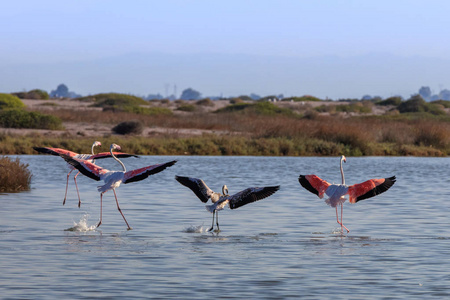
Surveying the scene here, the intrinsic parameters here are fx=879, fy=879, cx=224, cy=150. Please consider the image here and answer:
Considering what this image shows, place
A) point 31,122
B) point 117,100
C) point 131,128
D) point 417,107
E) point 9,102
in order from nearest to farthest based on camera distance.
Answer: point 131,128 < point 31,122 < point 9,102 < point 417,107 < point 117,100

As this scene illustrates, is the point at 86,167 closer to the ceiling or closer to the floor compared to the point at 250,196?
closer to the ceiling

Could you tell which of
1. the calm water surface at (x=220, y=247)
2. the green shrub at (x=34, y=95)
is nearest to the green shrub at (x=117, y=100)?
the green shrub at (x=34, y=95)

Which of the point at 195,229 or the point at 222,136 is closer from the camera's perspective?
the point at 195,229

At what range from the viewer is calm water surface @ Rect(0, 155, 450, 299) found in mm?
8977

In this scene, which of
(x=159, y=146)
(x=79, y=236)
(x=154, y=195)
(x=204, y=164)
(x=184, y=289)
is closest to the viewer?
(x=184, y=289)

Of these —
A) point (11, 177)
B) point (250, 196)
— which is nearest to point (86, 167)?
point (250, 196)

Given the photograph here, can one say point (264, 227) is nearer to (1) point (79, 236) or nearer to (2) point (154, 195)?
(1) point (79, 236)

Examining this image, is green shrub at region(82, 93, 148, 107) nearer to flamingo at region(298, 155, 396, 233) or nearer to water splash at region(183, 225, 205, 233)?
water splash at region(183, 225, 205, 233)

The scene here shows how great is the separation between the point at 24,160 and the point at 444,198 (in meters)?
14.8

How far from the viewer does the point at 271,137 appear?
36.3 meters

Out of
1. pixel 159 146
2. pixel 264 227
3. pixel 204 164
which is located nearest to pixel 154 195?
pixel 264 227

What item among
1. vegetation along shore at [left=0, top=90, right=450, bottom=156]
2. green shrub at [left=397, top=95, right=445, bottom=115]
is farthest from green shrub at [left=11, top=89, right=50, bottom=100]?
vegetation along shore at [left=0, top=90, right=450, bottom=156]

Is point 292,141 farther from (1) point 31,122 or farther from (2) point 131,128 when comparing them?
(1) point 31,122

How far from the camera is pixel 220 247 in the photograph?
1188 centimetres
